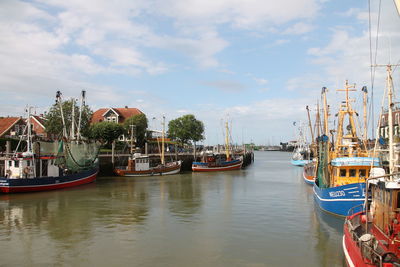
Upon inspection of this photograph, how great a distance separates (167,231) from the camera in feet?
62.4

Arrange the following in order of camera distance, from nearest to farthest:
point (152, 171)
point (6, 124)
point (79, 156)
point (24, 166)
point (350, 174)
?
point (350, 174)
point (24, 166)
point (79, 156)
point (152, 171)
point (6, 124)

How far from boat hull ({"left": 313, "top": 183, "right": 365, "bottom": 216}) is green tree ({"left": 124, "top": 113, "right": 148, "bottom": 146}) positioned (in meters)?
59.7

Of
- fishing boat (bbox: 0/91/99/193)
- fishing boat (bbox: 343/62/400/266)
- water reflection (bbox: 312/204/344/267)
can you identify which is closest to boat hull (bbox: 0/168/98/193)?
fishing boat (bbox: 0/91/99/193)

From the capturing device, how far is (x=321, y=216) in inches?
884

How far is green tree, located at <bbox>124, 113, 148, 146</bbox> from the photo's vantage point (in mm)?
78100

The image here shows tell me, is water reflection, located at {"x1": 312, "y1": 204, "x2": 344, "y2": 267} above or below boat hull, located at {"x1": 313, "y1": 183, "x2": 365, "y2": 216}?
below

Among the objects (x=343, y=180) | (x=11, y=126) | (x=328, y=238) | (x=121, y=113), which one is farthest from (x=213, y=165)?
(x=328, y=238)

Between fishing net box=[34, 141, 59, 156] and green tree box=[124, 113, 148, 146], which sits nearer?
fishing net box=[34, 141, 59, 156]

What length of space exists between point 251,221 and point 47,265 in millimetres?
11864

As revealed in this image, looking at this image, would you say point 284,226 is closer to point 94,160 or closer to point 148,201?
point 148,201

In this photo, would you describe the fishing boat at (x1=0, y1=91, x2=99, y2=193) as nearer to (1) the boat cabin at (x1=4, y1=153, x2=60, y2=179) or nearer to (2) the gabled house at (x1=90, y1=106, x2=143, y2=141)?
(1) the boat cabin at (x1=4, y1=153, x2=60, y2=179)

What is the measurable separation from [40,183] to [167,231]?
2036 cm

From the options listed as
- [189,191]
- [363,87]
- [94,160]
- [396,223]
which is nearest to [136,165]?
[94,160]

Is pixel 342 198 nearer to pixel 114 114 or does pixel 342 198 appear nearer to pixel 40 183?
pixel 40 183
